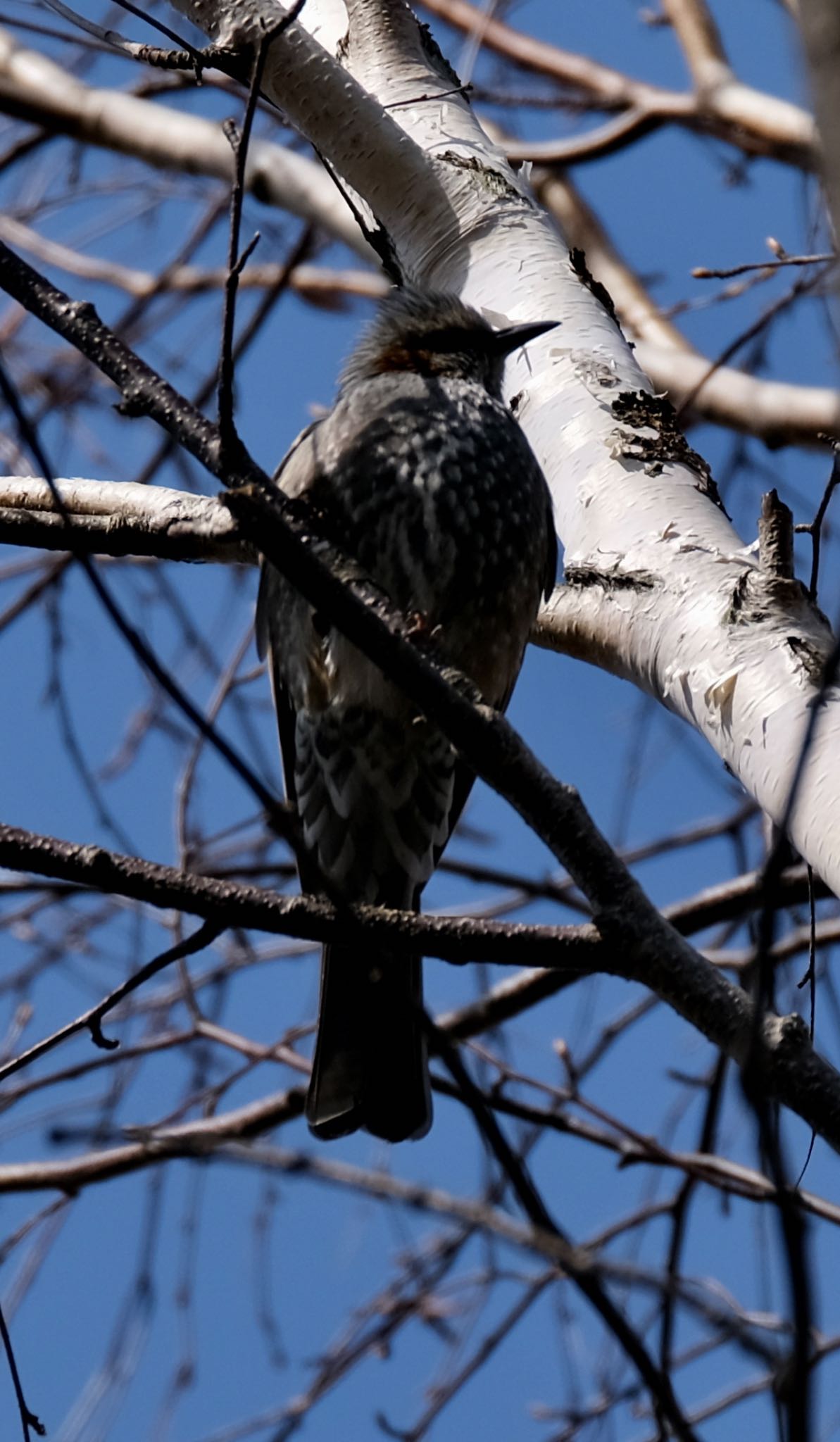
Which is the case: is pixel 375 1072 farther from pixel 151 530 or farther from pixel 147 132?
pixel 147 132

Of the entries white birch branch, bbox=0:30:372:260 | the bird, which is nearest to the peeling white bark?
the bird

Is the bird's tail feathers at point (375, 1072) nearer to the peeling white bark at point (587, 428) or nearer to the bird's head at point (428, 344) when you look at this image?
the peeling white bark at point (587, 428)

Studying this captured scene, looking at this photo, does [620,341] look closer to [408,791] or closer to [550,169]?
[408,791]

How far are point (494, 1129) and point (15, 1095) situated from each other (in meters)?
2.06

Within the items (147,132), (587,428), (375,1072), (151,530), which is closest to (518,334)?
(587,428)

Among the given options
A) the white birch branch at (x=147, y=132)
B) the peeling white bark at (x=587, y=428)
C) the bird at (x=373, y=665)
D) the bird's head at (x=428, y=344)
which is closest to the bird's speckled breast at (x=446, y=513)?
the bird at (x=373, y=665)

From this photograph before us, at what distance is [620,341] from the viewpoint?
2.63 meters

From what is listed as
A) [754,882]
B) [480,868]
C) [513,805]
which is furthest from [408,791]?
[513,805]

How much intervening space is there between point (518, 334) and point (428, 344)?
416 millimetres

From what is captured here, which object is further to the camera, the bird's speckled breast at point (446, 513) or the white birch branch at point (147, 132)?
the white birch branch at point (147, 132)

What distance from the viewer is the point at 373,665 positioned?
2.52 meters

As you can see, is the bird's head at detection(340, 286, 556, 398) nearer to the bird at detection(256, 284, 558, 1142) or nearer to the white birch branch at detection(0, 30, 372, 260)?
the bird at detection(256, 284, 558, 1142)

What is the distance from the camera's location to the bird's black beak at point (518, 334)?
2667mm

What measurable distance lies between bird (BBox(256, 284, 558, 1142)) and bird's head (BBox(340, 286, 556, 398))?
0.05 meters
